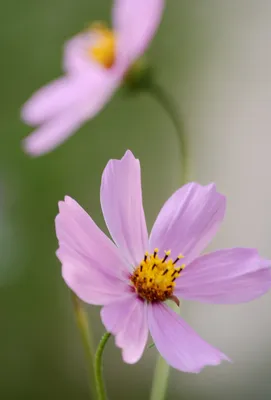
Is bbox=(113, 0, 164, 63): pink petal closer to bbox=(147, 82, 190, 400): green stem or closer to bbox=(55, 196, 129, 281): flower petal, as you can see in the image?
bbox=(147, 82, 190, 400): green stem

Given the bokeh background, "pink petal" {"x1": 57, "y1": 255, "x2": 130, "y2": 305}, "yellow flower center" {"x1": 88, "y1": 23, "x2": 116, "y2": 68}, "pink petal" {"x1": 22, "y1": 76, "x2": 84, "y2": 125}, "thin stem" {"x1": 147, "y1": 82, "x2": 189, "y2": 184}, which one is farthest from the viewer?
the bokeh background

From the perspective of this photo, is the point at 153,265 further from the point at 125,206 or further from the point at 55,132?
the point at 55,132

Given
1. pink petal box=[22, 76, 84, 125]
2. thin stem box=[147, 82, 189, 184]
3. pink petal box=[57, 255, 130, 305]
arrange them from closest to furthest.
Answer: pink petal box=[57, 255, 130, 305], thin stem box=[147, 82, 189, 184], pink petal box=[22, 76, 84, 125]

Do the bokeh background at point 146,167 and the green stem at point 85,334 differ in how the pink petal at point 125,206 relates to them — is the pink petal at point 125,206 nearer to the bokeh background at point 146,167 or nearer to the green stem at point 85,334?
the green stem at point 85,334

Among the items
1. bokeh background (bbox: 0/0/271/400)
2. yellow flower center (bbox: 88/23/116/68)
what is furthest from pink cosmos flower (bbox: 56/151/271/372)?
bokeh background (bbox: 0/0/271/400)

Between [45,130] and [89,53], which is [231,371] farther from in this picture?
[45,130]

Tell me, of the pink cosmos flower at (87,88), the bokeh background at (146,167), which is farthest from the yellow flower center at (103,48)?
the bokeh background at (146,167)
